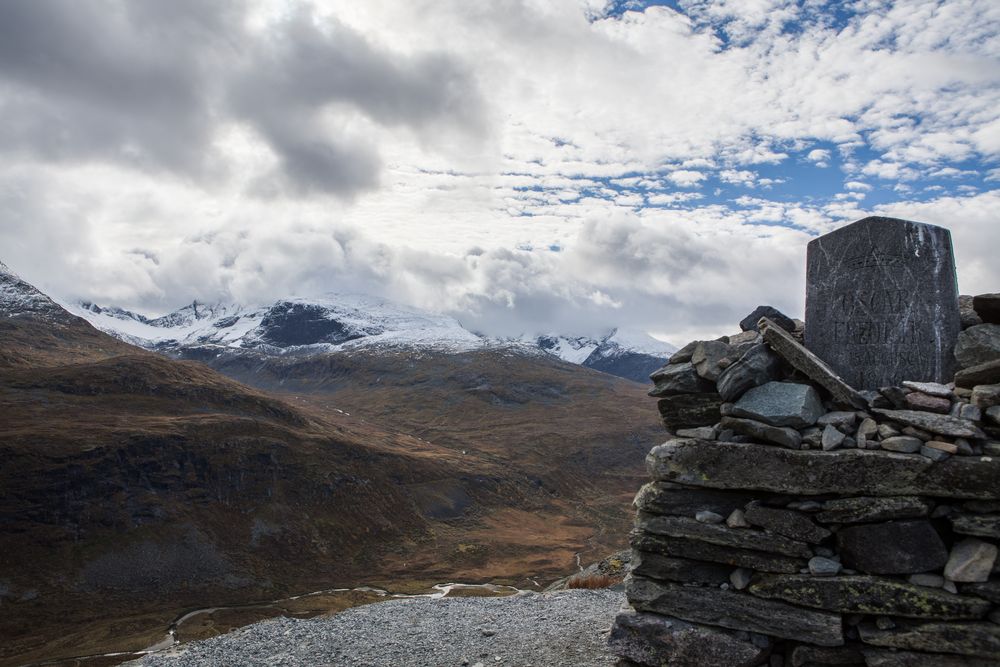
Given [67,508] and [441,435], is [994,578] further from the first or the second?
[441,435]

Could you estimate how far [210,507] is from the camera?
82.7 metres

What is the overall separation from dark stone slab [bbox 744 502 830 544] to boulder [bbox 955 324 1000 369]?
3525 millimetres

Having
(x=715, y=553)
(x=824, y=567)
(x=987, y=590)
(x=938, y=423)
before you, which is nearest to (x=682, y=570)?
(x=715, y=553)

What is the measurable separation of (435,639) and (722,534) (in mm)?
10362

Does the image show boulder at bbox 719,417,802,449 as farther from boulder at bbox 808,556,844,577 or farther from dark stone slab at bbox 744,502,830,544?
boulder at bbox 808,556,844,577

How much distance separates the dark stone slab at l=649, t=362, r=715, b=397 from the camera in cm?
1114

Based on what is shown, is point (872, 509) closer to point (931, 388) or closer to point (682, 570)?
point (931, 388)

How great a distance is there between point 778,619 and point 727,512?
1596 millimetres

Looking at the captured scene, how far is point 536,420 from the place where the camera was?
189875 millimetres

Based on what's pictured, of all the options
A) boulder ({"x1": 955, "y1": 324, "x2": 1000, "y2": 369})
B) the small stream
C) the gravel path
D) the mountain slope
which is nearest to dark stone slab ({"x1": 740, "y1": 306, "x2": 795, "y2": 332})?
boulder ({"x1": 955, "y1": 324, "x2": 1000, "y2": 369})

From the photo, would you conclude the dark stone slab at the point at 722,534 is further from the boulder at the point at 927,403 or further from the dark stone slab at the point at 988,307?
the dark stone slab at the point at 988,307

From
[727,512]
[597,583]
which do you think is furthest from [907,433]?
[597,583]

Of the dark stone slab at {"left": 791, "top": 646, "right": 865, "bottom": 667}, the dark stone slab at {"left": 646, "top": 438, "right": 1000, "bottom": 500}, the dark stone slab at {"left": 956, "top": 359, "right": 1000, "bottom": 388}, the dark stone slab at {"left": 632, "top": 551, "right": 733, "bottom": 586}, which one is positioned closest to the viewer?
the dark stone slab at {"left": 646, "top": 438, "right": 1000, "bottom": 500}

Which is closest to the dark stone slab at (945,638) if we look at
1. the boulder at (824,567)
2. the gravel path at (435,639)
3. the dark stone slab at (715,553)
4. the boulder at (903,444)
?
the boulder at (824,567)
